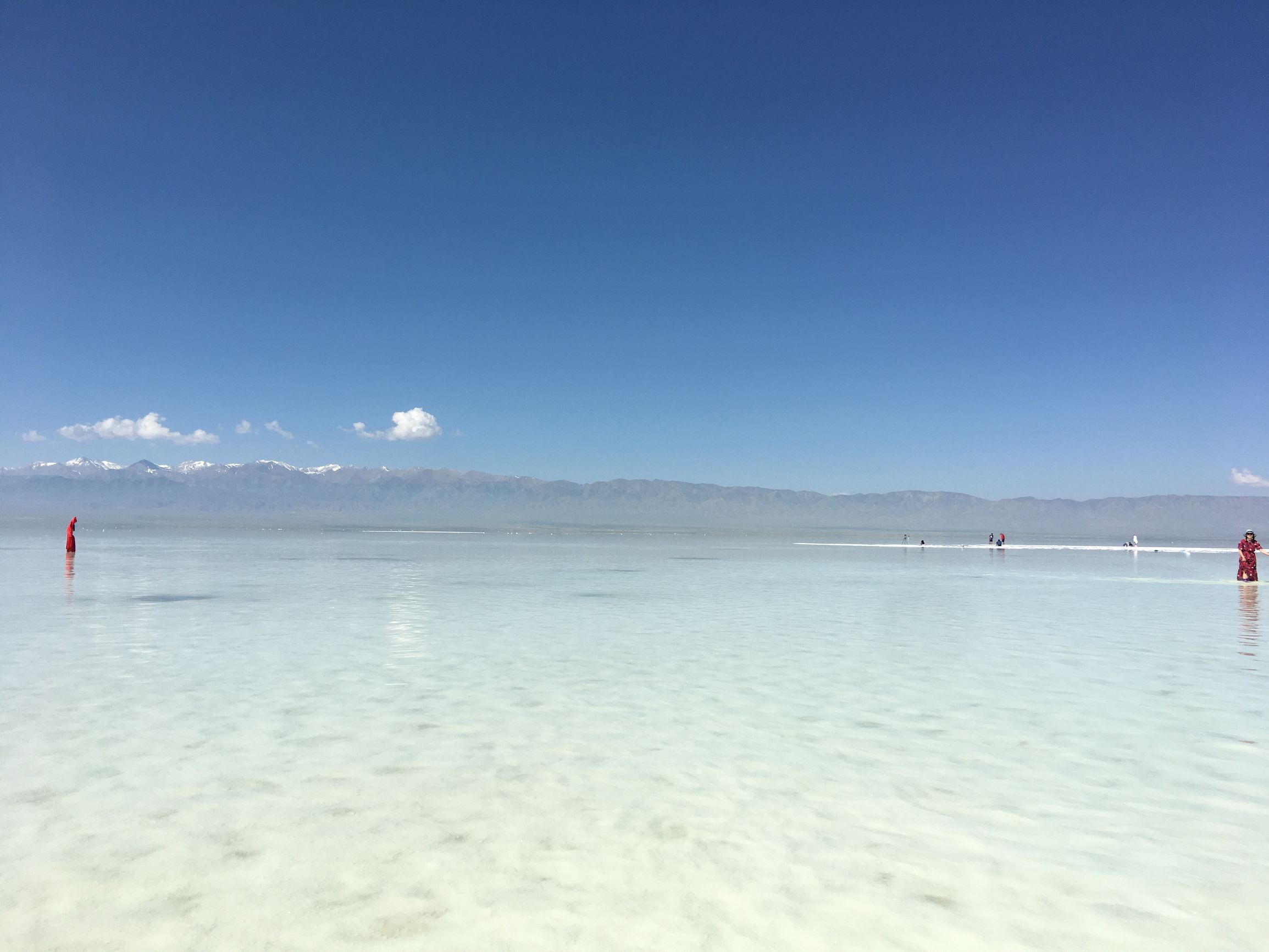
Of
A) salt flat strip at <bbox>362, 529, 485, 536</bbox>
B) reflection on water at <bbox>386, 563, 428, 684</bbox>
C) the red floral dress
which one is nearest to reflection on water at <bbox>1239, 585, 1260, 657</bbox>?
the red floral dress

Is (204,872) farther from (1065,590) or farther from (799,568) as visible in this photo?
(799,568)

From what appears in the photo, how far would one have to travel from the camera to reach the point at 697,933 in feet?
13.1

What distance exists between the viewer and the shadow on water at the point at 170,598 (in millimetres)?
19359

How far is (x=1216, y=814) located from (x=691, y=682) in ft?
19.2

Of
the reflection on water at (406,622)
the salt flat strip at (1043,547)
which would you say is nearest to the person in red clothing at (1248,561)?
the reflection on water at (406,622)

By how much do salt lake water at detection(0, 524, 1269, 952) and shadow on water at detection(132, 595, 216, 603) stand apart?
3.78 metres

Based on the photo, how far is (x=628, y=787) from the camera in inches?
249

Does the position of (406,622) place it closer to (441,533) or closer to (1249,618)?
(1249,618)

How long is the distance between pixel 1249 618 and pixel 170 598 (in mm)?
25579

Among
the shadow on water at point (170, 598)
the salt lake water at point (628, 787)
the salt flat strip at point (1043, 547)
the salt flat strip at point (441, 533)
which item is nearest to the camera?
the salt lake water at point (628, 787)

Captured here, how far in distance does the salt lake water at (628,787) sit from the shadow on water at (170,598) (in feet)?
12.4

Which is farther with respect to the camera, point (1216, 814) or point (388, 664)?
point (388, 664)

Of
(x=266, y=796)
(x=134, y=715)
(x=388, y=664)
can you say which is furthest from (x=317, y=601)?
(x=266, y=796)

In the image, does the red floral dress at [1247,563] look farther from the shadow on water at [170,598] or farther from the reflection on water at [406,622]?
the shadow on water at [170,598]
